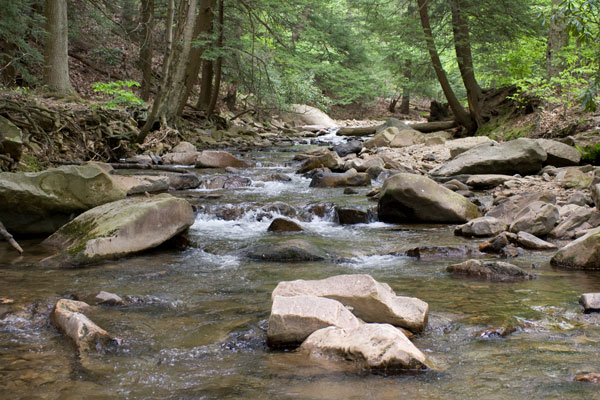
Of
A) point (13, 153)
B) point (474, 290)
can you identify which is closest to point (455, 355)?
point (474, 290)

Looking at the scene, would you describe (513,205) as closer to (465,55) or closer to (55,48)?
(465,55)

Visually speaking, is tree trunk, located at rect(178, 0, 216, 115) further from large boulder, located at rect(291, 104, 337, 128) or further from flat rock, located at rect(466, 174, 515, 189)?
large boulder, located at rect(291, 104, 337, 128)

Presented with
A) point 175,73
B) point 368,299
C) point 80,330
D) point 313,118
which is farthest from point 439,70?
point 313,118

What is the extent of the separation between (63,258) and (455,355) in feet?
13.2

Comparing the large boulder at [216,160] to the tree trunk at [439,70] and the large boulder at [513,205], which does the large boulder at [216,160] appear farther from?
the large boulder at [513,205]

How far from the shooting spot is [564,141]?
451 inches

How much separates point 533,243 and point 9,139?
742 centimetres

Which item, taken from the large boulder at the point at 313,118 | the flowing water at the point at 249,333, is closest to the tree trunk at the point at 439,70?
the flowing water at the point at 249,333

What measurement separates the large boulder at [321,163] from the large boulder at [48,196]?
6.07m

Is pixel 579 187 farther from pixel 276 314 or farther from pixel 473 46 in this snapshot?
pixel 473 46

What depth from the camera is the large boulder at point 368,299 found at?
11.2ft

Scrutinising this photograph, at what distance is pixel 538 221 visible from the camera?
21.4 ft

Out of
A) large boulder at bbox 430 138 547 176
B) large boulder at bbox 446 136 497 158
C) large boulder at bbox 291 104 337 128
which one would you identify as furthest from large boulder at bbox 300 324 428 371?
large boulder at bbox 291 104 337 128

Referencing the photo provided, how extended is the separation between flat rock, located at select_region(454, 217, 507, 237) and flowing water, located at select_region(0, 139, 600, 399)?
881 millimetres
